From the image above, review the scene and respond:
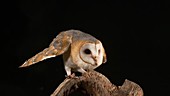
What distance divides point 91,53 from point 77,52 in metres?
0.04

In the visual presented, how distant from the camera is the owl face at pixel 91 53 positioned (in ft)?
4.33

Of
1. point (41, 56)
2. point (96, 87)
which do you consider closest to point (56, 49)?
point (41, 56)

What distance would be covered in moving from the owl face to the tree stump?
0.05 meters

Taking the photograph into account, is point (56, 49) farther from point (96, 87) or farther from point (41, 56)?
point (96, 87)

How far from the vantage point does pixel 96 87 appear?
4.46 ft

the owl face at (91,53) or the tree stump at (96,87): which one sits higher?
the owl face at (91,53)

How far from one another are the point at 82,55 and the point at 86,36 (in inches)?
2.4

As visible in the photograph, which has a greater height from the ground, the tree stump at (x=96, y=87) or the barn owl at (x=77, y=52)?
the barn owl at (x=77, y=52)

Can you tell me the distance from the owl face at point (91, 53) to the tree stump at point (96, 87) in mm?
53

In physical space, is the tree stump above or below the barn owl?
below

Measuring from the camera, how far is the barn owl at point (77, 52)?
1.32 m

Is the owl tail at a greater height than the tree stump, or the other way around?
the owl tail

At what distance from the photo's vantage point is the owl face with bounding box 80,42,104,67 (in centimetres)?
132

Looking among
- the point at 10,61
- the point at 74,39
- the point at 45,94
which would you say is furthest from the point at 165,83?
the point at 74,39
